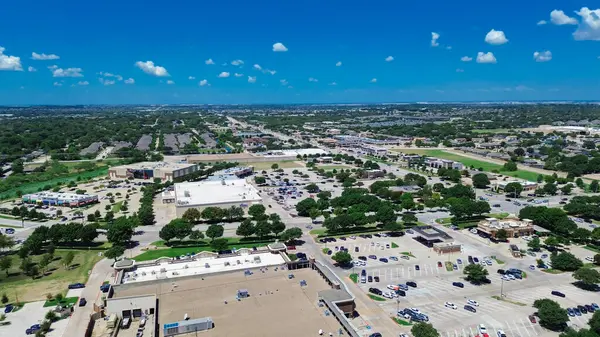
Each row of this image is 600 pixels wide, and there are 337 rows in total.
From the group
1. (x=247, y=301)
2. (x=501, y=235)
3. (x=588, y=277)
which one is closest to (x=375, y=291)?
(x=247, y=301)

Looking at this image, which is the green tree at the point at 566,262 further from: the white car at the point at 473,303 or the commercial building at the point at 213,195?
the commercial building at the point at 213,195

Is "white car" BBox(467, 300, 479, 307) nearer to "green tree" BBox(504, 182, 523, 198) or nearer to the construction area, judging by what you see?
the construction area

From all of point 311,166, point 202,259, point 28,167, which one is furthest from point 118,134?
point 202,259

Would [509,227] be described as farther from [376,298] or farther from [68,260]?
[68,260]

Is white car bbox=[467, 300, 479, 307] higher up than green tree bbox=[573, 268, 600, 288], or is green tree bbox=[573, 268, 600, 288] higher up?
green tree bbox=[573, 268, 600, 288]

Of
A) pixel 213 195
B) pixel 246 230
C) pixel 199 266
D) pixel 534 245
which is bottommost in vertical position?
pixel 534 245

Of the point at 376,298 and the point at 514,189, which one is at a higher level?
the point at 514,189

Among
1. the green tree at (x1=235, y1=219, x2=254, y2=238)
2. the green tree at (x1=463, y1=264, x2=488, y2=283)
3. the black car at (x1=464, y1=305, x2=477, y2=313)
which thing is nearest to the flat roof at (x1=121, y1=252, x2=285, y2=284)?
the black car at (x1=464, y1=305, x2=477, y2=313)
